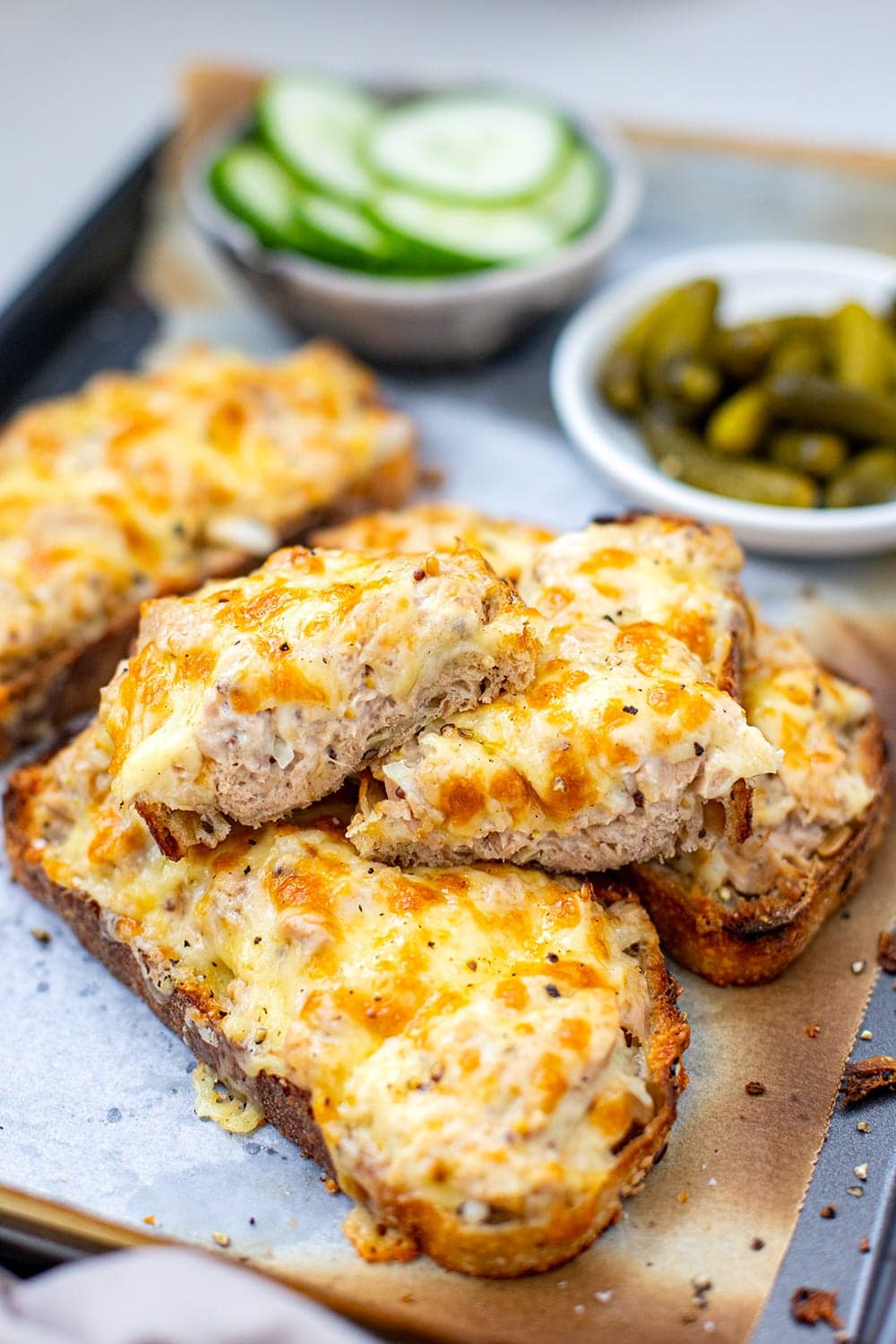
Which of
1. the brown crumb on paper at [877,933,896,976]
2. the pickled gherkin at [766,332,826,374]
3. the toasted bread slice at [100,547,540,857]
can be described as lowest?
the brown crumb on paper at [877,933,896,976]

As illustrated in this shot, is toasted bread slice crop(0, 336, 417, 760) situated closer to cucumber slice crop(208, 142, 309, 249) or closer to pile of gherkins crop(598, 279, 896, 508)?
cucumber slice crop(208, 142, 309, 249)

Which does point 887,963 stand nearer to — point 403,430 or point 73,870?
point 73,870

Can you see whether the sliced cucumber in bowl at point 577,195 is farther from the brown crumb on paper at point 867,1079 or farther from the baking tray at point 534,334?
the brown crumb on paper at point 867,1079

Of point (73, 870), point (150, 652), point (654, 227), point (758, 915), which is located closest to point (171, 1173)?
point (73, 870)

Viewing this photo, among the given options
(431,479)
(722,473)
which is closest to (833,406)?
(722,473)

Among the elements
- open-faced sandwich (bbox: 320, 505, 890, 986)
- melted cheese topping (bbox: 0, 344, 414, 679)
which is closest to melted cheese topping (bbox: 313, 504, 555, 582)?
open-faced sandwich (bbox: 320, 505, 890, 986)

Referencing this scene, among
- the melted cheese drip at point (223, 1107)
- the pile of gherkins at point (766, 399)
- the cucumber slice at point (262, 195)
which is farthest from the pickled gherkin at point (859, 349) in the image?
the melted cheese drip at point (223, 1107)
